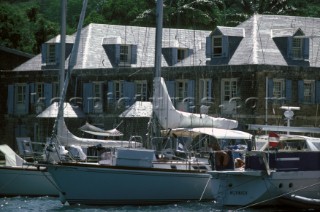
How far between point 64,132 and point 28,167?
2334 mm

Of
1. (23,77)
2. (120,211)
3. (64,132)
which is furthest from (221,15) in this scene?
(120,211)

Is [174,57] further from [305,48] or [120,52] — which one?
[305,48]

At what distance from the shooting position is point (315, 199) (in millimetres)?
50531

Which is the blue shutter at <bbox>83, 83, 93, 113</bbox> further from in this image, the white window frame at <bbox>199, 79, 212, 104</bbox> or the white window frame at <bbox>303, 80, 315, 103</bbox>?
the white window frame at <bbox>303, 80, 315, 103</bbox>

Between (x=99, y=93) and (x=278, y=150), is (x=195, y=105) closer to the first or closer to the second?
(x=99, y=93)

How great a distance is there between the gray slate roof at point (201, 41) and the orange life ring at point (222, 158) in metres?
18.3

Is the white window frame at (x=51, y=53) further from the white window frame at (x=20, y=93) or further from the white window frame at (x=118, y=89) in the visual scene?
the white window frame at (x=118, y=89)

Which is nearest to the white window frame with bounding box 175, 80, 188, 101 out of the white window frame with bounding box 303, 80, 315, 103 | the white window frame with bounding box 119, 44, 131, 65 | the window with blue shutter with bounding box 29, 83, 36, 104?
the white window frame with bounding box 119, 44, 131, 65

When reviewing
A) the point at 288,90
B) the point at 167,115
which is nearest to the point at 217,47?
the point at 288,90

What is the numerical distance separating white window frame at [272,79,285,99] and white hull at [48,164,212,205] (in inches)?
758

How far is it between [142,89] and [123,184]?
85.1 feet

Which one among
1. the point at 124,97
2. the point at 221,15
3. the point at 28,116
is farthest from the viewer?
the point at 221,15

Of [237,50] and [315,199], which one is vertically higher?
[237,50]

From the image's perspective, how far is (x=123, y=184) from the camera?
53.9m
